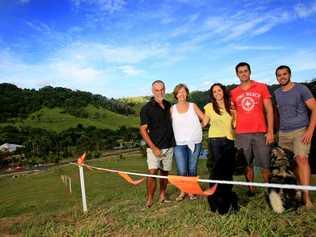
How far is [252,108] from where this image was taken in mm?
5895

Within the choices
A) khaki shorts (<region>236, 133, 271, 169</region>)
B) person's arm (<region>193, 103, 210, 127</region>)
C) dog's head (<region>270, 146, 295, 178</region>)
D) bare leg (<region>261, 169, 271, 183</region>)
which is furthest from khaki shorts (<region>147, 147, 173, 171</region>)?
dog's head (<region>270, 146, 295, 178</region>)

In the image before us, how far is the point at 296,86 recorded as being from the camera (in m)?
5.77

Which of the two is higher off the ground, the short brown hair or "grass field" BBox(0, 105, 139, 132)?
"grass field" BBox(0, 105, 139, 132)

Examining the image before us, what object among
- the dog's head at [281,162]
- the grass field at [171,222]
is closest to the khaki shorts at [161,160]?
the grass field at [171,222]

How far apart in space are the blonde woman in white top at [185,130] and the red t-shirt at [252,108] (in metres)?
0.78

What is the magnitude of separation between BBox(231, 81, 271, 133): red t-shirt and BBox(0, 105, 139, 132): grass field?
115615mm

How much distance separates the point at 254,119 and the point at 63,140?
104 meters

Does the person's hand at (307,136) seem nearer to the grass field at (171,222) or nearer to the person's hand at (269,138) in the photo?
the person's hand at (269,138)

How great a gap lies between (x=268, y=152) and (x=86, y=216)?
9.97ft

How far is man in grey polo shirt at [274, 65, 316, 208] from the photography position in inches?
222

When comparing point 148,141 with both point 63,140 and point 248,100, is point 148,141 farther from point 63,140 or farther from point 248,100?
point 63,140

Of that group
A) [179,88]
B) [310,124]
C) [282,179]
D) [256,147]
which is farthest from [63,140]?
[310,124]

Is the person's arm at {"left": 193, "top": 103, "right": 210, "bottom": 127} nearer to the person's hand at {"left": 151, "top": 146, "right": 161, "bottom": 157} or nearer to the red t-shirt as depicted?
the red t-shirt

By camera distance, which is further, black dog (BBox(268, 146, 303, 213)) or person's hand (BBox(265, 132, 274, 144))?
person's hand (BBox(265, 132, 274, 144))
